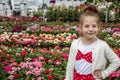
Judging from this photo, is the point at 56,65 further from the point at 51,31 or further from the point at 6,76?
the point at 51,31

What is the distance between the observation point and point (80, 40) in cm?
307

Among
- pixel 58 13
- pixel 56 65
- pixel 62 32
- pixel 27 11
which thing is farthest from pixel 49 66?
pixel 27 11

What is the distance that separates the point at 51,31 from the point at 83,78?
646cm

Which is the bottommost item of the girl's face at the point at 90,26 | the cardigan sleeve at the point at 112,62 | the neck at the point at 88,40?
the cardigan sleeve at the point at 112,62

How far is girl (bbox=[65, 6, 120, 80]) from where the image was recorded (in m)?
2.95

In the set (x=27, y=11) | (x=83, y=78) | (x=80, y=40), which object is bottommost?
(x=27, y=11)

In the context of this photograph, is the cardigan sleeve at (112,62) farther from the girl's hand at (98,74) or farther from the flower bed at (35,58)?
the flower bed at (35,58)

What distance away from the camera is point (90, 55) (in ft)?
9.84

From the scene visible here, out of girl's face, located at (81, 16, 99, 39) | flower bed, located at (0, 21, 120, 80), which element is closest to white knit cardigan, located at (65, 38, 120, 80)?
girl's face, located at (81, 16, 99, 39)

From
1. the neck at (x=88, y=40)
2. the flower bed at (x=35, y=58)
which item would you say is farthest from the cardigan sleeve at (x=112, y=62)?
the flower bed at (x=35, y=58)

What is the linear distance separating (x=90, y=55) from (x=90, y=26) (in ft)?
0.74

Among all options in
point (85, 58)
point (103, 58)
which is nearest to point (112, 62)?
point (103, 58)

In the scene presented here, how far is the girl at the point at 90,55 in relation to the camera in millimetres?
2949

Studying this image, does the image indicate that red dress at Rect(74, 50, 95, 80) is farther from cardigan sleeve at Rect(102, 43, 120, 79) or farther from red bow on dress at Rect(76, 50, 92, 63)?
cardigan sleeve at Rect(102, 43, 120, 79)
